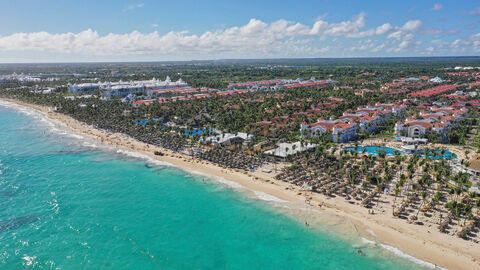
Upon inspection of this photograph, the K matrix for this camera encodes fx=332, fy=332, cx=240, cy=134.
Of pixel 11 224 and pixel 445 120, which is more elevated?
pixel 445 120

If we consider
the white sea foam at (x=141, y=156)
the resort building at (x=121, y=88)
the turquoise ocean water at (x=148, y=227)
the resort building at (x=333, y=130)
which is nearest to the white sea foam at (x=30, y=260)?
the turquoise ocean water at (x=148, y=227)

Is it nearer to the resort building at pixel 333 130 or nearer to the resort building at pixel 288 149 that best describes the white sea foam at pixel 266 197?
the resort building at pixel 288 149

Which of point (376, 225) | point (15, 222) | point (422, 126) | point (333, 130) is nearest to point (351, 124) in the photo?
point (333, 130)

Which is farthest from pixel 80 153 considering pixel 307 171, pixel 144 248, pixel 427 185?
pixel 427 185

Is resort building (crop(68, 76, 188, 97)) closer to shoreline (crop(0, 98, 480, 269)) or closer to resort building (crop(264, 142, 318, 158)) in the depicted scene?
shoreline (crop(0, 98, 480, 269))

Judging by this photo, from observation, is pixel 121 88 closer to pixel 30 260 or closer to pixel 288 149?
pixel 288 149

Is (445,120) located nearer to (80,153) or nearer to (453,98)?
(453,98)
